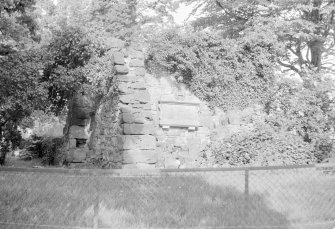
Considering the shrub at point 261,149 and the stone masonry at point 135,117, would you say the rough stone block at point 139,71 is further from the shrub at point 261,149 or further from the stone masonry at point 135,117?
the shrub at point 261,149

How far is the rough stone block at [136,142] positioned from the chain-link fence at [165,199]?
4222 mm

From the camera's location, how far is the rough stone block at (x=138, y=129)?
920 centimetres

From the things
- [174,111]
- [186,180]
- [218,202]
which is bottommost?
[218,202]

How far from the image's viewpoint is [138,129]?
9.31m

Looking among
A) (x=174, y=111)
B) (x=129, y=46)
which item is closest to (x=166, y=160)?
(x=174, y=111)

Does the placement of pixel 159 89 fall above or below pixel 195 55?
below

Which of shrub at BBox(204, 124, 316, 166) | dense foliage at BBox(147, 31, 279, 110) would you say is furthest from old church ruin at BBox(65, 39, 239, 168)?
shrub at BBox(204, 124, 316, 166)

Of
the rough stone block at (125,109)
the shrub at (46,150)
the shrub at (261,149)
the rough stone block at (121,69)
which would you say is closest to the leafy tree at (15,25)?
the shrub at (46,150)

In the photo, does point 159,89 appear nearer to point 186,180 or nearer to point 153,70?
point 153,70

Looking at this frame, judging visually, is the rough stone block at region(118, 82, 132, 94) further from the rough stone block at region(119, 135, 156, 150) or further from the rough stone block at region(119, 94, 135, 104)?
the rough stone block at region(119, 135, 156, 150)

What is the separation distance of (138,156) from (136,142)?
347 mm

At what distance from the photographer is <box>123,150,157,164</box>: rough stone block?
9.04 metres

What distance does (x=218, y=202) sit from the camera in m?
5.04

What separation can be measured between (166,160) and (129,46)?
3.45 m
